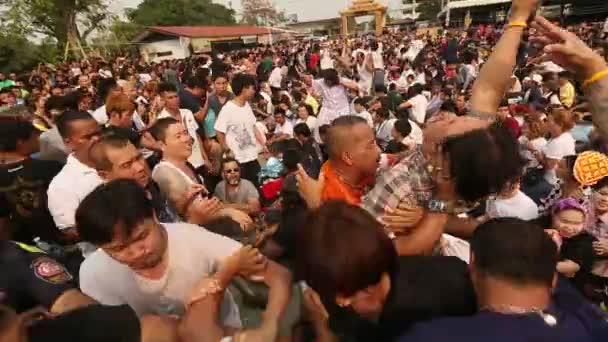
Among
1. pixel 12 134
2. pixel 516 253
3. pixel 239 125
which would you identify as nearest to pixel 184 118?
pixel 239 125

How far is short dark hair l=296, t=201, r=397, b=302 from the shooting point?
1318 mm

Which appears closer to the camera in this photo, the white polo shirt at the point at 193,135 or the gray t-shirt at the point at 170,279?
the gray t-shirt at the point at 170,279

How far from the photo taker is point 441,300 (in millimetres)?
1456

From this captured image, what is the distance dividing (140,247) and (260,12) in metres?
101

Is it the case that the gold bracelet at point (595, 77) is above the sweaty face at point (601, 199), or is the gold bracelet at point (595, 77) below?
above

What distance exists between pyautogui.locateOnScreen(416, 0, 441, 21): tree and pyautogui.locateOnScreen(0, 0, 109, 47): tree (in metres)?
58.3

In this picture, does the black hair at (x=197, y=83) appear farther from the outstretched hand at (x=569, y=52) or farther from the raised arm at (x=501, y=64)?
the outstretched hand at (x=569, y=52)

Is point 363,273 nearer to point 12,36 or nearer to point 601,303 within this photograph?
point 601,303

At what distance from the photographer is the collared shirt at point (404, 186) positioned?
1.78 metres

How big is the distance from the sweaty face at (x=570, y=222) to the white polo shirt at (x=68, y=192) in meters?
2.94

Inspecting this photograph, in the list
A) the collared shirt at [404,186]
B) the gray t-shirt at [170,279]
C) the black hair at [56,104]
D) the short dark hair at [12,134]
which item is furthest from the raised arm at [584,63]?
the black hair at [56,104]

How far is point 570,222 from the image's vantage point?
314 cm

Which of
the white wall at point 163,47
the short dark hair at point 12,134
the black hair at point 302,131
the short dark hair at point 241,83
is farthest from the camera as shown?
the white wall at point 163,47

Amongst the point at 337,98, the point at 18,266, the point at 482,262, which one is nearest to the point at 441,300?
the point at 482,262
